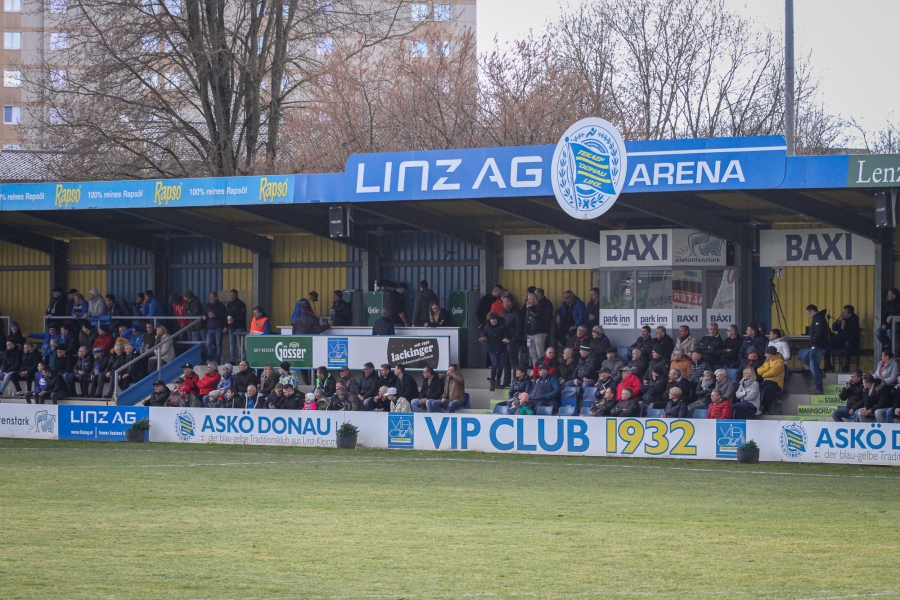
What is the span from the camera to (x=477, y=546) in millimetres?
9719

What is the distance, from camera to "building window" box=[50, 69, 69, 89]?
31016 millimetres

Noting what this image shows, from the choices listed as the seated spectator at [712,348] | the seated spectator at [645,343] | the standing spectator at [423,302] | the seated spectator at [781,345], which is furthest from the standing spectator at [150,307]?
the seated spectator at [781,345]

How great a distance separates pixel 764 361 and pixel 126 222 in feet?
49.5

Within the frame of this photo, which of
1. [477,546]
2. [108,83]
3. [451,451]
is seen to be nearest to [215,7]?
[108,83]

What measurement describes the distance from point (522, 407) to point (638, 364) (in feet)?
6.97

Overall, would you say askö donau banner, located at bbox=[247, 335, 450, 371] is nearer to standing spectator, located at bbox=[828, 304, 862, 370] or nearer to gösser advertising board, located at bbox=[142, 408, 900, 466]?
A: gösser advertising board, located at bbox=[142, 408, 900, 466]

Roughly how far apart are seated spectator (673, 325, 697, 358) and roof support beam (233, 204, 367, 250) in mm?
7512

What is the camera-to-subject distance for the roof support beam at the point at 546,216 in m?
21.1

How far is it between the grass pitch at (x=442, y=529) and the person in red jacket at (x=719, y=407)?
124 cm

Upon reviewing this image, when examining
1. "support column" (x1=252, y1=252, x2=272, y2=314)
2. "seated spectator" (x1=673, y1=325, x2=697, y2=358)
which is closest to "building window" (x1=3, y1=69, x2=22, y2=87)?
"support column" (x1=252, y1=252, x2=272, y2=314)

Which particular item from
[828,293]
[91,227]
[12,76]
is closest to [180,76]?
[12,76]

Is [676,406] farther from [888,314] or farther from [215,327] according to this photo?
[215,327]

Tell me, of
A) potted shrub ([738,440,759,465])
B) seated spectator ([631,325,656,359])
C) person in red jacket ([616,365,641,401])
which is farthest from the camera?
seated spectator ([631,325,656,359])

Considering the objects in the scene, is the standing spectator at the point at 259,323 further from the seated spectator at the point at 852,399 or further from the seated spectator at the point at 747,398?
the seated spectator at the point at 852,399
